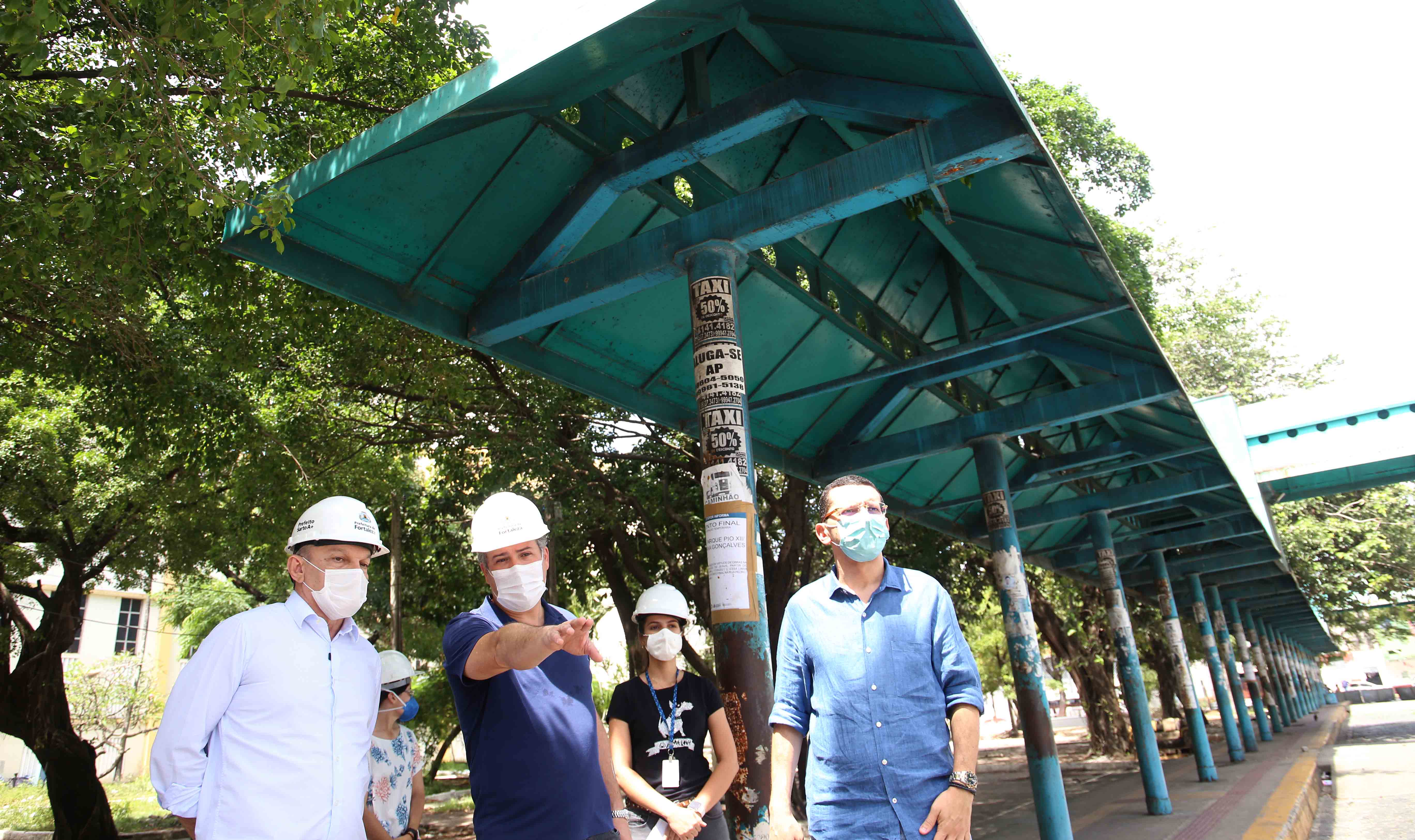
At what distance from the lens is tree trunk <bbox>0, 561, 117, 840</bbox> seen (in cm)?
1376

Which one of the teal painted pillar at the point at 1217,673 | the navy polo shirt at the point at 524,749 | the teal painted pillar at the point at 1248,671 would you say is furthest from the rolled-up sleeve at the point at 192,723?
the teal painted pillar at the point at 1248,671

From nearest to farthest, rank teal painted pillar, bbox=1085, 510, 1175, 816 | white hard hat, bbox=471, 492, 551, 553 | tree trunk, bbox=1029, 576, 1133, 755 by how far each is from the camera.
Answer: white hard hat, bbox=471, 492, 551, 553, teal painted pillar, bbox=1085, 510, 1175, 816, tree trunk, bbox=1029, 576, 1133, 755

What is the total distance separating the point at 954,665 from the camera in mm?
2855

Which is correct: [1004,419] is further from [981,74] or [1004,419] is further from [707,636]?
[707,636]

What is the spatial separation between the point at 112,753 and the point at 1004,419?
42.6 meters

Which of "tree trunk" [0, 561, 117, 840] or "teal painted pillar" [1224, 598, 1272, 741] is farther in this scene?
"teal painted pillar" [1224, 598, 1272, 741]

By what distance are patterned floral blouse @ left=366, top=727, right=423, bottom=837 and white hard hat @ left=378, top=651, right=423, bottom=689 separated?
0.74 ft

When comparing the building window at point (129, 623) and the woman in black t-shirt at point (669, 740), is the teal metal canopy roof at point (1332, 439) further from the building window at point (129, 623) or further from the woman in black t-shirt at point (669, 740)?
the building window at point (129, 623)

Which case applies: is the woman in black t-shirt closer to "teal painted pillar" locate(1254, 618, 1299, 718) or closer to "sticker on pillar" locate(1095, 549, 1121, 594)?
"sticker on pillar" locate(1095, 549, 1121, 594)

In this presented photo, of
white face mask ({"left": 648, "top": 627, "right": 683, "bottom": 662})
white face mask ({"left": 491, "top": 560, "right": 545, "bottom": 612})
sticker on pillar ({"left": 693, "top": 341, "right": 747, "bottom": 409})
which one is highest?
sticker on pillar ({"left": 693, "top": 341, "right": 747, "bottom": 409})

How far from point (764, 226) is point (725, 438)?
126 centimetres

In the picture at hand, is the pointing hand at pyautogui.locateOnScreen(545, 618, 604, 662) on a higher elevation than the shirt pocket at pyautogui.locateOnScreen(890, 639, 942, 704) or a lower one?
higher

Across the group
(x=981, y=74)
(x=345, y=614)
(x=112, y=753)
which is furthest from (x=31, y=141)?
(x=112, y=753)

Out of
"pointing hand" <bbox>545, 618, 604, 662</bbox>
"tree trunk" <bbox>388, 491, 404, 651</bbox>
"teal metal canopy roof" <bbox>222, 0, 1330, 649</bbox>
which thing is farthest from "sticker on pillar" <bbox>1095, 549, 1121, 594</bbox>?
"pointing hand" <bbox>545, 618, 604, 662</bbox>
